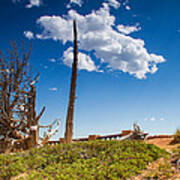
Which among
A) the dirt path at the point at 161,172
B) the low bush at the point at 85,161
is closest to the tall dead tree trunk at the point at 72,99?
the low bush at the point at 85,161

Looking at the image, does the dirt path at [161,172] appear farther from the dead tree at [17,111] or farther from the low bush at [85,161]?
the dead tree at [17,111]

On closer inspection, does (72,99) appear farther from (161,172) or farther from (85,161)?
(161,172)

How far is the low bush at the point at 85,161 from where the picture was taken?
6.75 meters

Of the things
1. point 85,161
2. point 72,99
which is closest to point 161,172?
point 85,161

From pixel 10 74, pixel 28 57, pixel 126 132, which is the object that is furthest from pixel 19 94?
pixel 126 132

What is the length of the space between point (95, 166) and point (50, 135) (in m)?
9.81

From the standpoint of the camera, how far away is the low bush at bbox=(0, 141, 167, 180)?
6.75 metres

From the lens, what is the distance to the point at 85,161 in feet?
25.8

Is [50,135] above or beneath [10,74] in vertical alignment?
beneath

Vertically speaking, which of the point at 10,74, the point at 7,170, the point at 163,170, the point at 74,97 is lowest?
the point at 7,170

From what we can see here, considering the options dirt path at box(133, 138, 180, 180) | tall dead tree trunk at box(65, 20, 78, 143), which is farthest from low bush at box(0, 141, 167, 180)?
tall dead tree trunk at box(65, 20, 78, 143)

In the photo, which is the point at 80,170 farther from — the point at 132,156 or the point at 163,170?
the point at 163,170

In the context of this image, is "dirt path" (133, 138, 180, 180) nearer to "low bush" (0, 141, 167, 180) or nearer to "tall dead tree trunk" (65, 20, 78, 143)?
"low bush" (0, 141, 167, 180)

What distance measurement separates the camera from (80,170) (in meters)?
7.12
